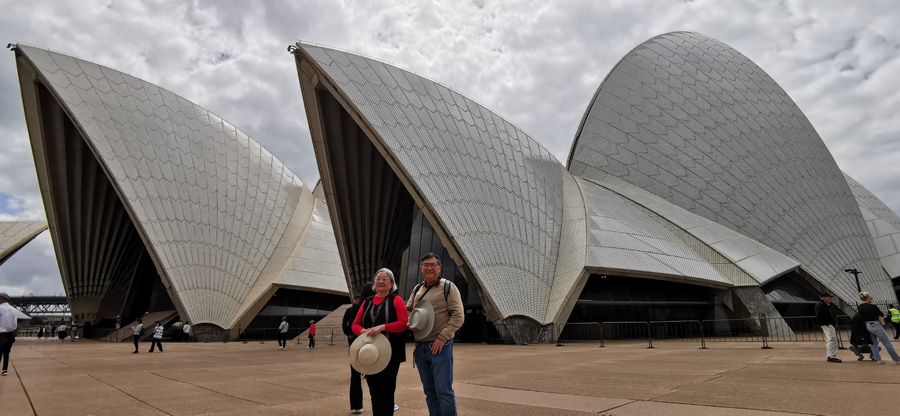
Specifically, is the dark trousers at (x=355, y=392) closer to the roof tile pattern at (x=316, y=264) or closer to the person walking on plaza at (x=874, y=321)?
the person walking on plaza at (x=874, y=321)

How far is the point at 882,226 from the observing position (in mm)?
27953

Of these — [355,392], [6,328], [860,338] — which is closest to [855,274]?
[860,338]

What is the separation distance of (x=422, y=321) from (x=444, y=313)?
0.75 ft

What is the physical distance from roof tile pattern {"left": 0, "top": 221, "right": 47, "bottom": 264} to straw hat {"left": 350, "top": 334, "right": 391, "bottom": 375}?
1984 inches

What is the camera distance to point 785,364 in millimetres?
7922

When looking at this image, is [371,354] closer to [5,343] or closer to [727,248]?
[5,343]

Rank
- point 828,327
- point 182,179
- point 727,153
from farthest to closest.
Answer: point 182,179, point 727,153, point 828,327

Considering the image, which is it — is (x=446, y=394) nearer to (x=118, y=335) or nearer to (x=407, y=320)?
(x=407, y=320)

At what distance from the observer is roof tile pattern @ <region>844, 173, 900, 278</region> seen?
25381mm

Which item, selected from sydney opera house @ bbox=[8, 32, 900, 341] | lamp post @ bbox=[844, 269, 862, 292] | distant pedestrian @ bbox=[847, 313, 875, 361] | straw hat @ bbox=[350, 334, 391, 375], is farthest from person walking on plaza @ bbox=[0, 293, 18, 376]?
lamp post @ bbox=[844, 269, 862, 292]

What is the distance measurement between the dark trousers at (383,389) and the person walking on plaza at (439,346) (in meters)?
0.22

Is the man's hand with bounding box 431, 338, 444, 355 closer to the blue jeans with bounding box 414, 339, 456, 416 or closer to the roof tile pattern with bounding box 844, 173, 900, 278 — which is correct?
the blue jeans with bounding box 414, 339, 456, 416

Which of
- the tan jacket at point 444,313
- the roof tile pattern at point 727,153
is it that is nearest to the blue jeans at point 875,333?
the tan jacket at point 444,313

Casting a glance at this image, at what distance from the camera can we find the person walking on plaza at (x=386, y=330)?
11.3 feet
